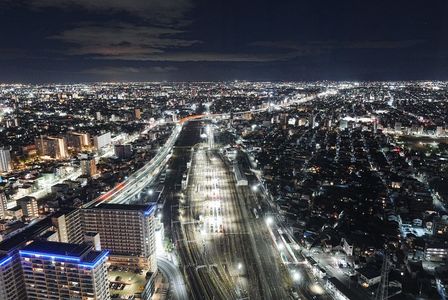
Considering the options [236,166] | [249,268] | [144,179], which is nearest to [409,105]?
[236,166]

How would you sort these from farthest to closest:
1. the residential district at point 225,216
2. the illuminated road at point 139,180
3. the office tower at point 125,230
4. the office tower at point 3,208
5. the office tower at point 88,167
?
1. the office tower at point 88,167
2. the illuminated road at point 139,180
3. the office tower at point 3,208
4. the office tower at point 125,230
5. the residential district at point 225,216

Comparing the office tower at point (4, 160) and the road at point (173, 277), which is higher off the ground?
the office tower at point (4, 160)

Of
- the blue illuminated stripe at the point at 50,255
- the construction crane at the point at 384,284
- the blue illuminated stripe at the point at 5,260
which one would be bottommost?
the construction crane at the point at 384,284

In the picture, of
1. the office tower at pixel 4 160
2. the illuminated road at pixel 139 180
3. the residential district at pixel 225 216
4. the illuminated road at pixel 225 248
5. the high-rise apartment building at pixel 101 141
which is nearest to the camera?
the residential district at pixel 225 216

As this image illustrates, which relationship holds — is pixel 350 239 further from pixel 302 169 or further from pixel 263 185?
pixel 302 169

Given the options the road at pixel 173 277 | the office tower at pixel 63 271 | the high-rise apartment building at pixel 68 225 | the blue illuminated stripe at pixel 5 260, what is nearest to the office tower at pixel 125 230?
the high-rise apartment building at pixel 68 225

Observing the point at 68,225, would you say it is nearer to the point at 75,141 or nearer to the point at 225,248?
the point at 225,248

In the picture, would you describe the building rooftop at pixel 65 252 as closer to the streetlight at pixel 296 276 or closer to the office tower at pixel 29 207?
the streetlight at pixel 296 276
